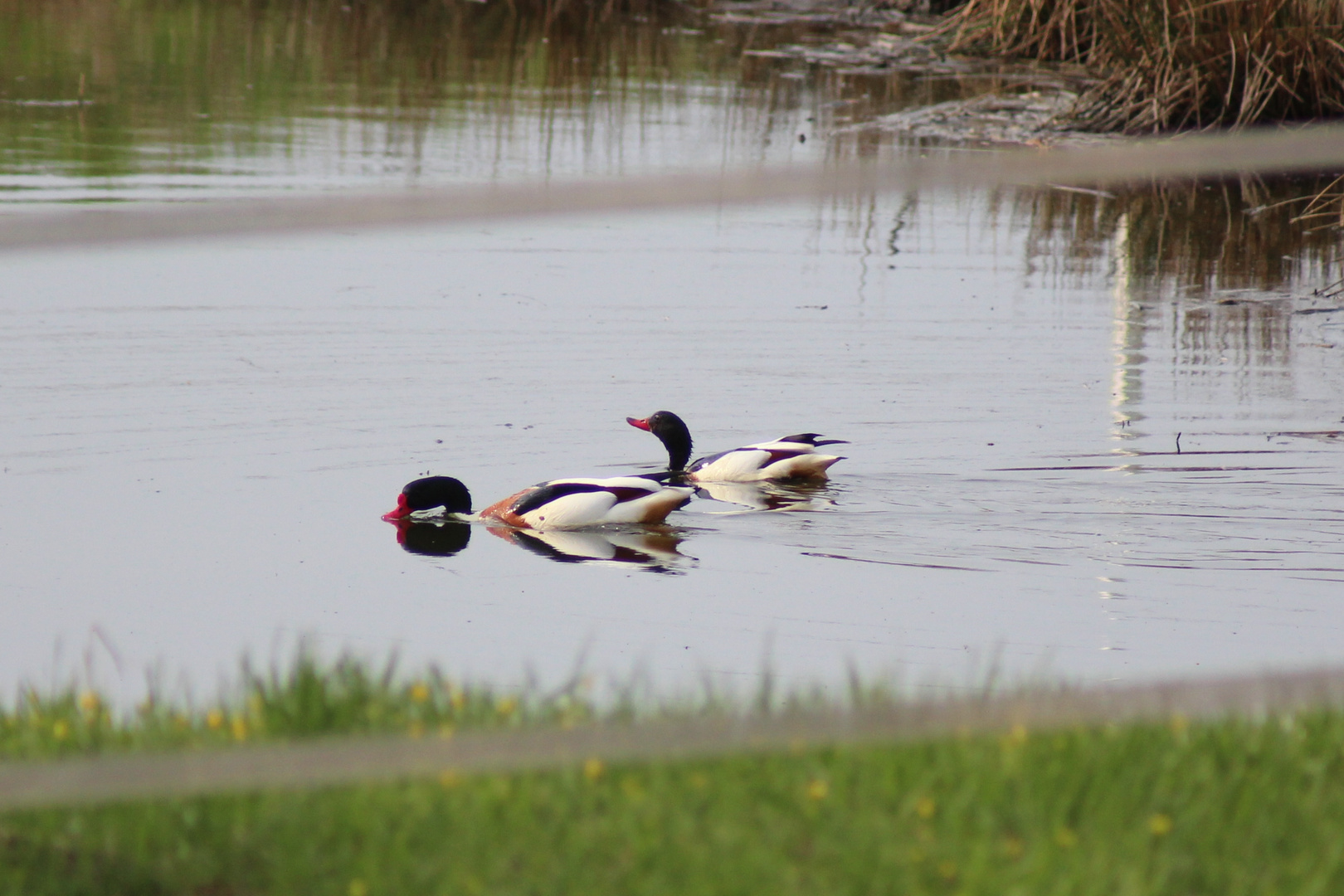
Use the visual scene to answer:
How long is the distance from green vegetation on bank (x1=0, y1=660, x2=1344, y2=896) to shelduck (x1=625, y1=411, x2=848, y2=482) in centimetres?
542

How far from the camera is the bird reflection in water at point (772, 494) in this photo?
9.00 meters

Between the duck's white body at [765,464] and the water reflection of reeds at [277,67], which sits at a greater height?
the water reflection of reeds at [277,67]

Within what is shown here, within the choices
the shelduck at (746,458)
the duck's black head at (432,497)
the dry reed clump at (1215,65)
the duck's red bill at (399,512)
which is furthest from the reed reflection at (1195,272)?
the duck's red bill at (399,512)

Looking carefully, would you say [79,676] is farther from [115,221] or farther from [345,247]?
[345,247]

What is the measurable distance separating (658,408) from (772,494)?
1.43 meters

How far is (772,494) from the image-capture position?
9.23m

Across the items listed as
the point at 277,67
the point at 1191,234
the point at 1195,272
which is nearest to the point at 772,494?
the point at 1195,272

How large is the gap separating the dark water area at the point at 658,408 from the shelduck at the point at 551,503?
0.47 ft

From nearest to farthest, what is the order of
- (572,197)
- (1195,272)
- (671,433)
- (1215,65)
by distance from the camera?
(572,197)
(671,433)
(1195,272)
(1215,65)

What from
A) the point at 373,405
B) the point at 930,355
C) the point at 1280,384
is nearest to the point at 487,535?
the point at 373,405

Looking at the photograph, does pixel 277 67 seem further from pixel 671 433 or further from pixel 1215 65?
pixel 671 433

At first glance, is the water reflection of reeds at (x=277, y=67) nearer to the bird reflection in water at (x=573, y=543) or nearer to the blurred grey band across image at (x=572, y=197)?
the bird reflection in water at (x=573, y=543)

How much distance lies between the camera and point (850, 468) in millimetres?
9297

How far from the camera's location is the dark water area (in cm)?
682
